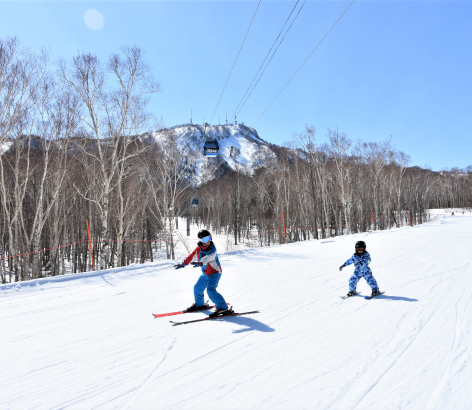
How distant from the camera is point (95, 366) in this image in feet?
9.83

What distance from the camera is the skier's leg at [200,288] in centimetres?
483

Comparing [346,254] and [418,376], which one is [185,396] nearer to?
[418,376]

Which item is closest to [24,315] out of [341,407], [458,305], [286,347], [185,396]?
[185,396]

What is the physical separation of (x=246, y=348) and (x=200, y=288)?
1778mm

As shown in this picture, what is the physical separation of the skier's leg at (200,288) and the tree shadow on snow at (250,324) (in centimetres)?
77

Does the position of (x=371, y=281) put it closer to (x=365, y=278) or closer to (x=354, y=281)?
(x=365, y=278)

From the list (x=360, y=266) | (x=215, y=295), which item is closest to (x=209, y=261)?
(x=215, y=295)

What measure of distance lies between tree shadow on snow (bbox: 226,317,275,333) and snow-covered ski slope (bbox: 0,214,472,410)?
0.02 meters

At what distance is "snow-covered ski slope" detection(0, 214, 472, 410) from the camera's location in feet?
7.91

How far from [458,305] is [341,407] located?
12.5ft

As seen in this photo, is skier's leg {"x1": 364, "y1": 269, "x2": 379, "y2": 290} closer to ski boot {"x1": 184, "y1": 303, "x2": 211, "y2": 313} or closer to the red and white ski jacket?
the red and white ski jacket

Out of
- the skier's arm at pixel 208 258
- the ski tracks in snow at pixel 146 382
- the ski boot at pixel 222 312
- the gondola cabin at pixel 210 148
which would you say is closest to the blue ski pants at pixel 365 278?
the ski boot at pixel 222 312

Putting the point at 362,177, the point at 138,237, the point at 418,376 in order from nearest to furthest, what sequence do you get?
the point at 418,376 < the point at 138,237 < the point at 362,177

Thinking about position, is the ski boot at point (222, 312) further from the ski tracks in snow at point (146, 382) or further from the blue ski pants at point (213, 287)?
the ski tracks in snow at point (146, 382)
